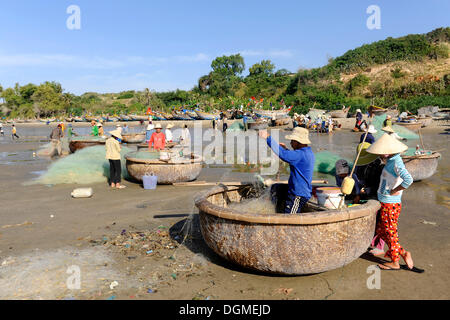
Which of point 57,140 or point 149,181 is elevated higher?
point 57,140

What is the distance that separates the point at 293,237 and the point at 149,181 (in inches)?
209

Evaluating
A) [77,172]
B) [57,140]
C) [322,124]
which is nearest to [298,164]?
[77,172]

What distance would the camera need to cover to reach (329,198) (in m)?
3.99

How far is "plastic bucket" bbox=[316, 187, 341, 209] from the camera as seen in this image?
13.0ft

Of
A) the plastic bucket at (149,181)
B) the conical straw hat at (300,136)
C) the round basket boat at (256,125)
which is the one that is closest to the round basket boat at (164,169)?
the plastic bucket at (149,181)

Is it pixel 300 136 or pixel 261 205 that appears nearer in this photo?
pixel 300 136

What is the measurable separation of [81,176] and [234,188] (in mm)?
5419

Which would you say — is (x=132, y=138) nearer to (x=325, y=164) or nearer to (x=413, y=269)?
(x=325, y=164)

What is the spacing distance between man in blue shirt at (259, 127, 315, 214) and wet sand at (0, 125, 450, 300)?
2.87 ft

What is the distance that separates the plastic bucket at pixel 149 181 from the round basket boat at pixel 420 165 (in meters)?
5.71

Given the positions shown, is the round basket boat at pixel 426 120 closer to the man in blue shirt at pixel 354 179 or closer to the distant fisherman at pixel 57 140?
the man in blue shirt at pixel 354 179

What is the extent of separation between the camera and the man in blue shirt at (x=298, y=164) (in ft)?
12.4

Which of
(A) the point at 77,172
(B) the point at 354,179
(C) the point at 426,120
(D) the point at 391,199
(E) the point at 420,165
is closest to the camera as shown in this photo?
(D) the point at 391,199
